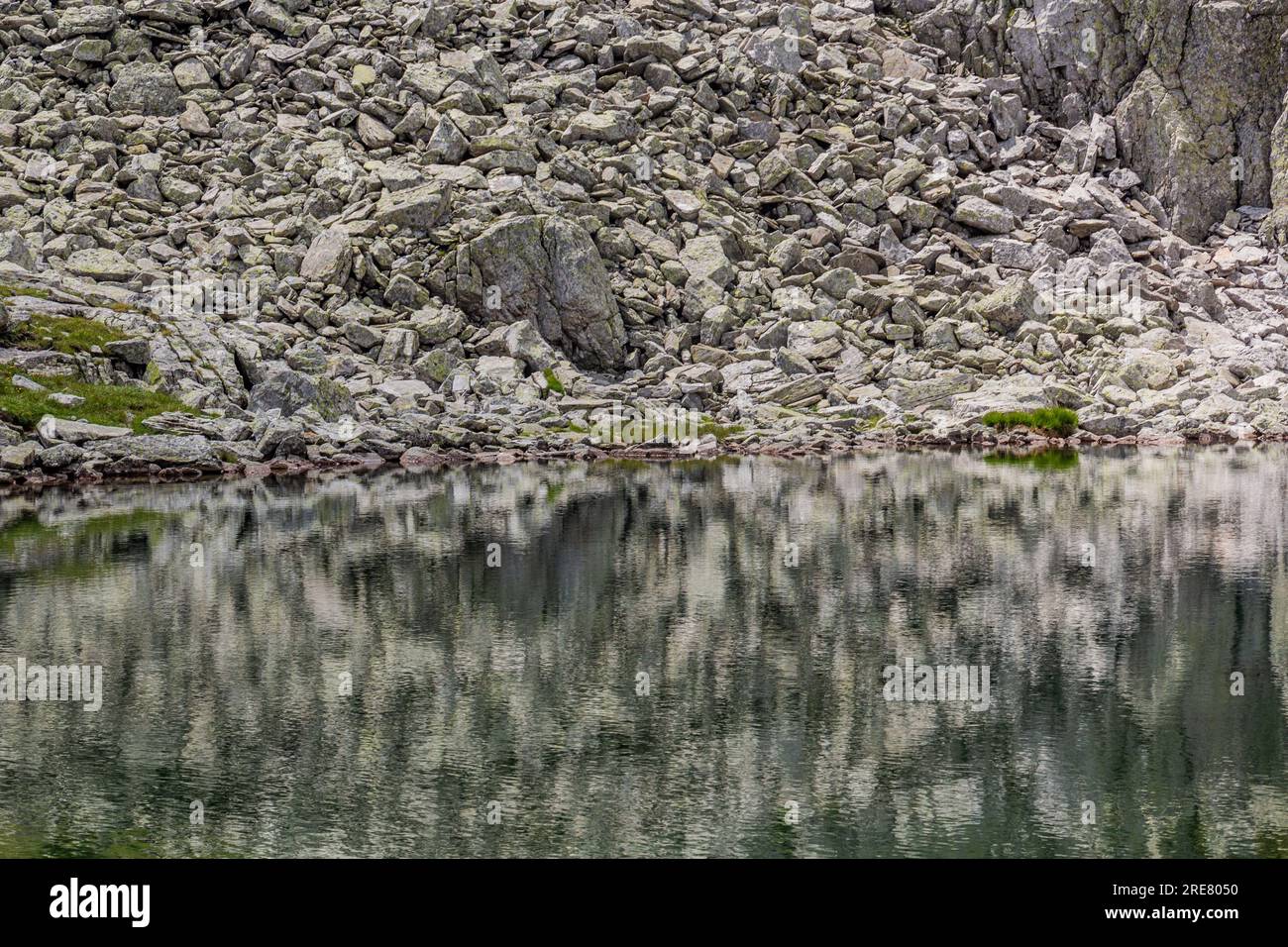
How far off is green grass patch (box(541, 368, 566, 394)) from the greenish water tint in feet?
135

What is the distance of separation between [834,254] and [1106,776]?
92.2m

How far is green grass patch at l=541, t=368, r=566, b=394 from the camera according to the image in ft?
291

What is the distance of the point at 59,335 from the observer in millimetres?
74750

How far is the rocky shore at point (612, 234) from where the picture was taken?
79.8m

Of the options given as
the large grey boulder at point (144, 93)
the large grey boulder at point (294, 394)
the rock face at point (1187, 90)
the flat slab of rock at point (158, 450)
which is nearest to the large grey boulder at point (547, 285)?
the large grey boulder at point (294, 394)

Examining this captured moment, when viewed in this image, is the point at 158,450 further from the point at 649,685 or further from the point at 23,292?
the point at 649,685

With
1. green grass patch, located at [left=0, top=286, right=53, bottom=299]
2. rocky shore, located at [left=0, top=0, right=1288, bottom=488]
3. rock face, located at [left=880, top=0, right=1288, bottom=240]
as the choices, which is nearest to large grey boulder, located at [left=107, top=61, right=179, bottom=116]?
rocky shore, located at [left=0, top=0, right=1288, bottom=488]

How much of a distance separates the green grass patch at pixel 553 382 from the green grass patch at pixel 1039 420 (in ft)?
94.5

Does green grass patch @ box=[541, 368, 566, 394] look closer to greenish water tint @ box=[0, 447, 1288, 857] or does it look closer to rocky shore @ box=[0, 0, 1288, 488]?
rocky shore @ box=[0, 0, 1288, 488]

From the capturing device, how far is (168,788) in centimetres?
1912

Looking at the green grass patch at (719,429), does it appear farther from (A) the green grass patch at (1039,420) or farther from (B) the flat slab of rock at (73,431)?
(B) the flat slab of rock at (73,431)

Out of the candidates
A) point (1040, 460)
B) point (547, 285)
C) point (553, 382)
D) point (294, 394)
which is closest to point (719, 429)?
point (553, 382)

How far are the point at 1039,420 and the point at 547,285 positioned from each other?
35.5 meters

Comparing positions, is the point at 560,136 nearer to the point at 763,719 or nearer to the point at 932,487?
the point at 932,487
